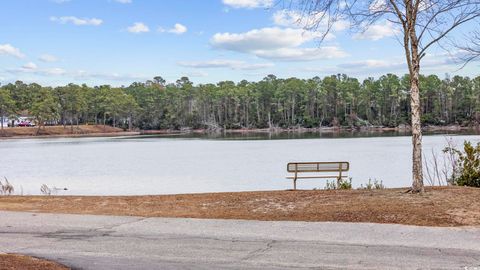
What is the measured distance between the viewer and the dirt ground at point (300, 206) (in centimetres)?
1001

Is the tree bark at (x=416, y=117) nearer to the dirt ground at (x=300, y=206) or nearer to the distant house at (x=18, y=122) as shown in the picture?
the dirt ground at (x=300, y=206)

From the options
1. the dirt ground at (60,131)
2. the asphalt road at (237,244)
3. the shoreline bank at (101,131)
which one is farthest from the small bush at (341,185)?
the dirt ground at (60,131)

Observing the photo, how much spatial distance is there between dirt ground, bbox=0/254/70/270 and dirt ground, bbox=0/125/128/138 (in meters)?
118

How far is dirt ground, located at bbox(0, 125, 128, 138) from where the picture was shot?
12044cm

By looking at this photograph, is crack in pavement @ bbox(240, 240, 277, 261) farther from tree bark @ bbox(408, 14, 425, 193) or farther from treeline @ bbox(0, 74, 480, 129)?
treeline @ bbox(0, 74, 480, 129)

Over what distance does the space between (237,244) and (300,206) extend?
3446mm

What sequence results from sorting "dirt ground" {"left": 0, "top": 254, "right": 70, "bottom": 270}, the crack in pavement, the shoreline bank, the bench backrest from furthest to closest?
the shoreline bank, the bench backrest, the crack in pavement, "dirt ground" {"left": 0, "top": 254, "right": 70, "bottom": 270}

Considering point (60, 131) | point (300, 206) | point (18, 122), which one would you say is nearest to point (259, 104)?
point (60, 131)

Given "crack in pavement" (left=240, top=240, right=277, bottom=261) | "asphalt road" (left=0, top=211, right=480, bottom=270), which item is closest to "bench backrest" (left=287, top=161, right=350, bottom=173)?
"asphalt road" (left=0, top=211, right=480, bottom=270)

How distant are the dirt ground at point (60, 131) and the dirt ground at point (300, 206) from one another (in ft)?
368

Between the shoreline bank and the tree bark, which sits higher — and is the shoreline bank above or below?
below

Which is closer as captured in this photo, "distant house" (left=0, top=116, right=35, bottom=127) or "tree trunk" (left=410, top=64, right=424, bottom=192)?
"tree trunk" (left=410, top=64, right=424, bottom=192)

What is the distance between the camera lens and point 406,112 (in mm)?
139750

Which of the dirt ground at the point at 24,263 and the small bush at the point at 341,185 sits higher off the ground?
the dirt ground at the point at 24,263
